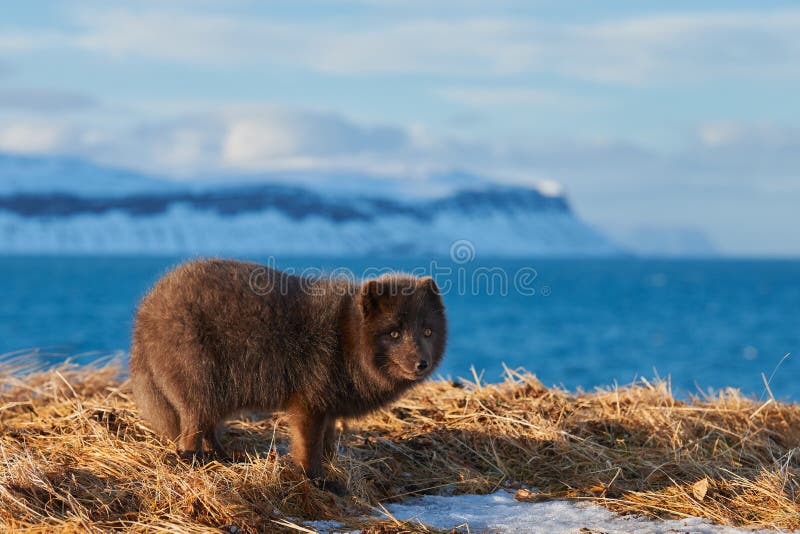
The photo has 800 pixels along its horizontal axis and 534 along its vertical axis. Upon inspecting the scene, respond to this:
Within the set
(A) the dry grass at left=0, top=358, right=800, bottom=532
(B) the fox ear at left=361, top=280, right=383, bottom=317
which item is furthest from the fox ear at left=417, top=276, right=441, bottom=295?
(A) the dry grass at left=0, top=358, right=800, bottom=532

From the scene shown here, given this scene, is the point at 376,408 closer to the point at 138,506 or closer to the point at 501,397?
the point at 501,397

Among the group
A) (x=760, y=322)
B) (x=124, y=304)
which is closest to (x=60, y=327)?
(x=124, y=304)

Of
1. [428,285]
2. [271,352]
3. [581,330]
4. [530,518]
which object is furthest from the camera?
[581,330]

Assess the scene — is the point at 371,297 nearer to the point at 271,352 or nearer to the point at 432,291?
the point at 432,291

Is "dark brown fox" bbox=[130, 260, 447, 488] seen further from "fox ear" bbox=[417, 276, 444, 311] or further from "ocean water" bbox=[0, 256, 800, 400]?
"ocean water" bbox=[0, 256, 800, 400]

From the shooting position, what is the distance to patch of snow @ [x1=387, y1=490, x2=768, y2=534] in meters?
5.39

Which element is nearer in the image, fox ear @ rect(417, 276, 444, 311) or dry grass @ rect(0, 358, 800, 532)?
dry grass @ rect(0, 358, 800, 532)

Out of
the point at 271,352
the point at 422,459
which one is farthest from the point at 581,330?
the point at 271,352

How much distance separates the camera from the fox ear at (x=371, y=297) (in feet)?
22.4

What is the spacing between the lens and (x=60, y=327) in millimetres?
64938

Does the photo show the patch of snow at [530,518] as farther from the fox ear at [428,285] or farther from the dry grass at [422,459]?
the fox ear at [428,285]

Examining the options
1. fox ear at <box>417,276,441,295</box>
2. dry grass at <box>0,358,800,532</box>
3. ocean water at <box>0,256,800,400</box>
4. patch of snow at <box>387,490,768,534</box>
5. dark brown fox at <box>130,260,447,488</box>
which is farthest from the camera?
ocean water at <box>0,256,800,400</box>

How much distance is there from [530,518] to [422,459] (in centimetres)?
146

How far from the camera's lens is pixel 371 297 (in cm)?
688
